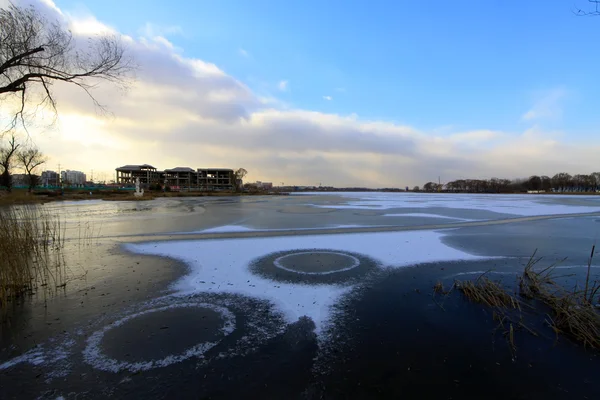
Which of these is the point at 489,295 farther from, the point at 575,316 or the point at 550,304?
the point at 575,316

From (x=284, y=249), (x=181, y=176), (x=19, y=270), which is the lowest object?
(x=284, y=249)

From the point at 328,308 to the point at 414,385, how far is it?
→ 1.93 metres

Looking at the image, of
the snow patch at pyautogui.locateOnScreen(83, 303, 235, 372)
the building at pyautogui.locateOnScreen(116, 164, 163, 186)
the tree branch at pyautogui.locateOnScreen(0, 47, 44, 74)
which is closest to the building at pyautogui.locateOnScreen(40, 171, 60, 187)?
the building at pyautogui.locateOnScreen(116, 164, 163, 186)

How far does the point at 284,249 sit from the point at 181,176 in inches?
4619

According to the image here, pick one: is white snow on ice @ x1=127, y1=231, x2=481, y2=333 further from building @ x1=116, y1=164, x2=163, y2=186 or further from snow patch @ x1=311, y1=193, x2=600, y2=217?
building @ x1=116, y1=164, x2=163, y2=186

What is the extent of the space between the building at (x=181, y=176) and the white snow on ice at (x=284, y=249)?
103 m

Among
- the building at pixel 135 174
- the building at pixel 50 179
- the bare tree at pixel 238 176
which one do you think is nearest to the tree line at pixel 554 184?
the bare tree at pixel 238 176

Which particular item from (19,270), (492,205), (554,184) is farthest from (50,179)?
(554,184)

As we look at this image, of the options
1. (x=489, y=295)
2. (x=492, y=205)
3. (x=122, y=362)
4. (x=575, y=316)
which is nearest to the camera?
(x=122, y=362)

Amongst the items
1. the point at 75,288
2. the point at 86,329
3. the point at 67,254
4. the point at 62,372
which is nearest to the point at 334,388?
the point at 62,372

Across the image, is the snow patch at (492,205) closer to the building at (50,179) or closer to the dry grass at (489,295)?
the dry grass at (489,295)

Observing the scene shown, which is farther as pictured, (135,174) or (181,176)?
(181,176)

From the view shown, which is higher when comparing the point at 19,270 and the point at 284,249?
the point at 19,270

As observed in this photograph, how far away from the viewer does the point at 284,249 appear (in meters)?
8.98
